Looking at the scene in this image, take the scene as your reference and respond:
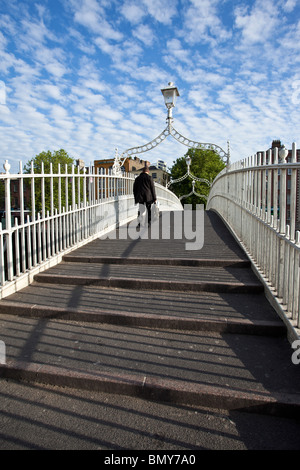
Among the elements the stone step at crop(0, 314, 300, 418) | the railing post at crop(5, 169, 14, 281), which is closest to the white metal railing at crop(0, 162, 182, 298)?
the railing post at crop(5, 169, 14, 281)

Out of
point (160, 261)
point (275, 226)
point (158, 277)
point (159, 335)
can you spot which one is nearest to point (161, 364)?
point (159, 335)

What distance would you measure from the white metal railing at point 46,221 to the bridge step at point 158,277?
0.42m

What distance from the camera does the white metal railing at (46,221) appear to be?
4676 millimetres

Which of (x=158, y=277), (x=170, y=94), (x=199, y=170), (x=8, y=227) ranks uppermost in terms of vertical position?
(x=199, y=170)

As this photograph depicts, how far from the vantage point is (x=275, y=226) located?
14.2 feet

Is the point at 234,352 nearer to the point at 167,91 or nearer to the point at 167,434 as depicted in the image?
the point at 167,434

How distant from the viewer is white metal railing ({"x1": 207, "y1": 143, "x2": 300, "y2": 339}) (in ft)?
11.5

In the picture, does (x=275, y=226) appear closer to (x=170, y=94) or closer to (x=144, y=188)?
(x=144, y=188)

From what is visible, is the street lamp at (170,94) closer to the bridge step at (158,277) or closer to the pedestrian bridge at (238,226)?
the pedestrian bridge at (238,226)

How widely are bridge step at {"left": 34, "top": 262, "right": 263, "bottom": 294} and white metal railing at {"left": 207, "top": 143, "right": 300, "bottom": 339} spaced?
0.32m

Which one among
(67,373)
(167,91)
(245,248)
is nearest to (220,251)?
(245,248)

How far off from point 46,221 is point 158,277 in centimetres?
222

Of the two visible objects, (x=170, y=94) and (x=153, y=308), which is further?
(x=170, y=94)

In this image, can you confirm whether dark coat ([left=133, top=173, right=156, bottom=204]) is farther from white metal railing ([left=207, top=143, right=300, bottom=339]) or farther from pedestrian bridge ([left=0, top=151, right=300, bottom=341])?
white metal railing ([left=207, top=143, right=300, bottom=339])
